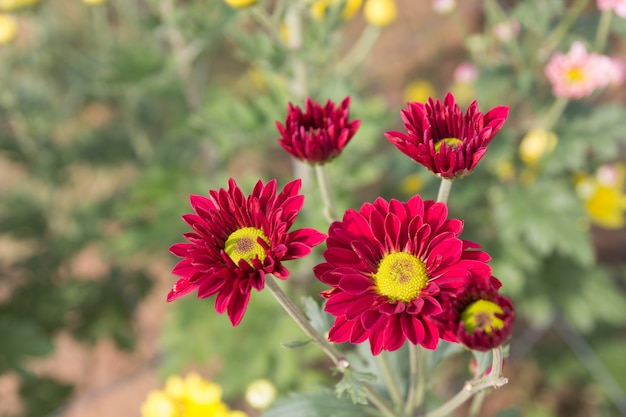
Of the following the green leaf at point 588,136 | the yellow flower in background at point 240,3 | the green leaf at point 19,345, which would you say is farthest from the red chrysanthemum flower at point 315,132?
the green leaf at point 19,345

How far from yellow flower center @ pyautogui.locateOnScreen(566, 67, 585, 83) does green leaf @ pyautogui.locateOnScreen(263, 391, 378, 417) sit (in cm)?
117

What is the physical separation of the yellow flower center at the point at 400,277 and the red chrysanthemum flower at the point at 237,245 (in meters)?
0.08

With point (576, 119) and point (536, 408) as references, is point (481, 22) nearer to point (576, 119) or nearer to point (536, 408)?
point (576, 119)

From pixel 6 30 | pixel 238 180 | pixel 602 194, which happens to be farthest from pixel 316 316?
pixel 6 30

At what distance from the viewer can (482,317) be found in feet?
1.99

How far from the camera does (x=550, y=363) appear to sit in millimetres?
2438

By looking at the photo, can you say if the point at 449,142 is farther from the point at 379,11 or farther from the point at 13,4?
the point at 13,4

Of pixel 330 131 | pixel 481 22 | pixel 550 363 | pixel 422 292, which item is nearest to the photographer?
pixel 422 292

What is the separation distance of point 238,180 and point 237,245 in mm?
1576

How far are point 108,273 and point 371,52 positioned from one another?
1968 millimetres

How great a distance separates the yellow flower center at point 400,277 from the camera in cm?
64

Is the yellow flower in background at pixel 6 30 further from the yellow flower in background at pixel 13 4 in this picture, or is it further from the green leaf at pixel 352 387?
the green leaf at pixel 352 387

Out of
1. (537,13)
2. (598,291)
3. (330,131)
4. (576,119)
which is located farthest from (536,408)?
(330,131)

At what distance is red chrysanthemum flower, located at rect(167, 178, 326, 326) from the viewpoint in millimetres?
613
